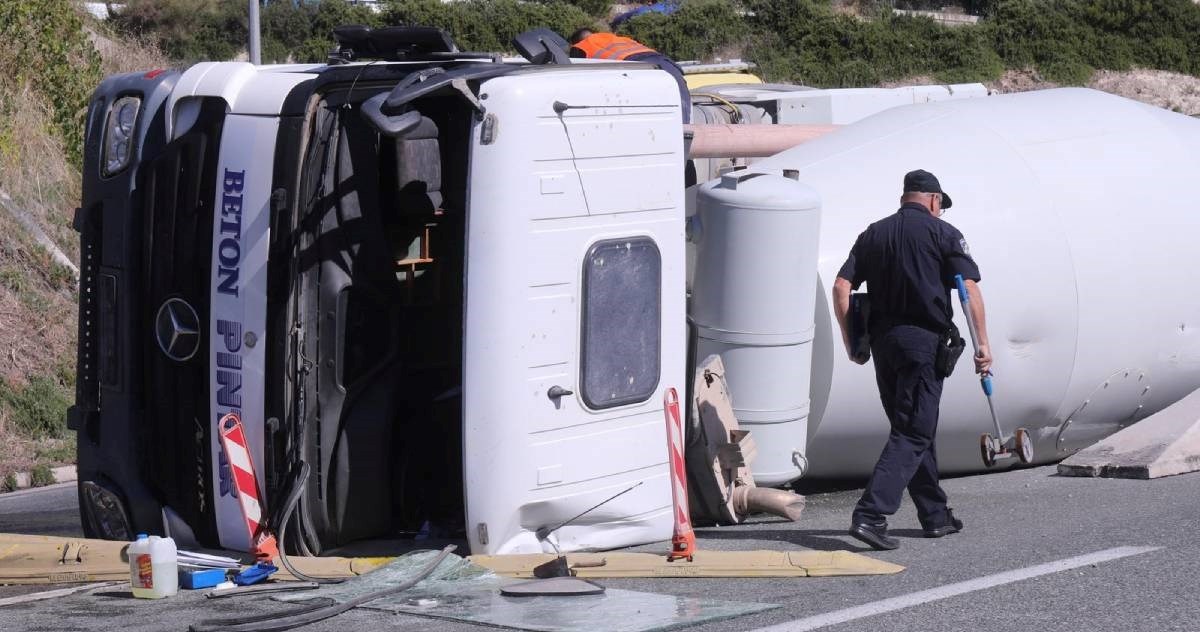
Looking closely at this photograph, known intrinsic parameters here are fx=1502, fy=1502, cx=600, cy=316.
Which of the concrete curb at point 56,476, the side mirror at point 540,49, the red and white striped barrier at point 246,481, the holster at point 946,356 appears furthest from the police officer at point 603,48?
the concrete curb at point 56,476

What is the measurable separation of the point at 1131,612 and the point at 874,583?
3.39 feet

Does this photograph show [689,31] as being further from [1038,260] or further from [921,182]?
[921,182]

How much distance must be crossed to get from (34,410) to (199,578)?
22.1 feet

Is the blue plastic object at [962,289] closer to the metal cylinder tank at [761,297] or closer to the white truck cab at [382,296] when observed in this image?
the metal cylinder tank at [761,297]

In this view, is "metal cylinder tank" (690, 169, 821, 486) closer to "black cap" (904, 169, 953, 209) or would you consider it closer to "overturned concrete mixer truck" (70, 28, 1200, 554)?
"overturned concrete mixer truck" (70, 28, 1200, 554)

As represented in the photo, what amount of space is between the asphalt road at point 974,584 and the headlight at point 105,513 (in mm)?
592

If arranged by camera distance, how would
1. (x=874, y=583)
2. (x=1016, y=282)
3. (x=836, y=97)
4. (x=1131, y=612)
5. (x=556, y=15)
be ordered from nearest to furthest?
1. (x=1131, y=612)
2. (x=874, y=583)
3. (x=1016, y=282)
4. (x=836, y=97)
5. (x=556, y=15)

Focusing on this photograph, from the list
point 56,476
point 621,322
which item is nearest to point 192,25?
point 56,476

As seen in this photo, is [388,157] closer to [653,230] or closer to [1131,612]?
[653,230]

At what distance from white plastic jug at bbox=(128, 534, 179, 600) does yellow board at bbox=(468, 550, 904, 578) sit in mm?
1199

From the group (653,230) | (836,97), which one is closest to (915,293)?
Answer: (653,230)

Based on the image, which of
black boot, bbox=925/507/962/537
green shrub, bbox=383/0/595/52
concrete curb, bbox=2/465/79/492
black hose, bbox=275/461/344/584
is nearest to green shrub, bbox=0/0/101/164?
concrete curb, bbox=2/465/79/492

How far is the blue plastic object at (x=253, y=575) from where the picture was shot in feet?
20.2

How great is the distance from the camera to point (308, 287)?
642 centimetres
